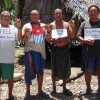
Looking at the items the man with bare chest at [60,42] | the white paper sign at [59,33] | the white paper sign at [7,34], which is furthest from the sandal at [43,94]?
the white paper sign at [7,34]

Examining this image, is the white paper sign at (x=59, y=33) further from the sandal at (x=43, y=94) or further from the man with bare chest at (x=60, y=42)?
the sandal at (x=43, y=94)

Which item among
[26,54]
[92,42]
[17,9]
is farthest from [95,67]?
[17,9]

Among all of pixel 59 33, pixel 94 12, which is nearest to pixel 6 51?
pixel 59 33

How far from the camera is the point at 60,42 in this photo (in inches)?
277

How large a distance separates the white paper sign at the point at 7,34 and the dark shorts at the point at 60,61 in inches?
39.9

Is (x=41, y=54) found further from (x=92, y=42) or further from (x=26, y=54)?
(x=92, y=42)

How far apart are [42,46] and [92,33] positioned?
1.09m

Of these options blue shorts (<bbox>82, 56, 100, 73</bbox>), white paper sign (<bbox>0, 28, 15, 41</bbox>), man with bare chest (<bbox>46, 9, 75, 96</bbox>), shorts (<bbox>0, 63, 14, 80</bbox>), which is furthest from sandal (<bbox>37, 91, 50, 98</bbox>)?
white paper sign (<bbox>0, 28, 15, 41</bbox>)

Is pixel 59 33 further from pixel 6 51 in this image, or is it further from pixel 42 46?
pixel 6 51

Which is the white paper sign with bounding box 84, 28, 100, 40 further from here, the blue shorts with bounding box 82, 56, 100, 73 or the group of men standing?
the blue shorts with bounding box 82, 56, 100, 73

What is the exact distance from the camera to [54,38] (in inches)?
274

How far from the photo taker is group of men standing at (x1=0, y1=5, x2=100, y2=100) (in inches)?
259

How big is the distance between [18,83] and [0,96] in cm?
122

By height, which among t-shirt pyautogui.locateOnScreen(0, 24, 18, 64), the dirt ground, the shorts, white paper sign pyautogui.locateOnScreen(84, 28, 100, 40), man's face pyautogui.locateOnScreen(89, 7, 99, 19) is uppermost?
man's face pyautogui.locateOnScreen(89, 7, 99, 19)
